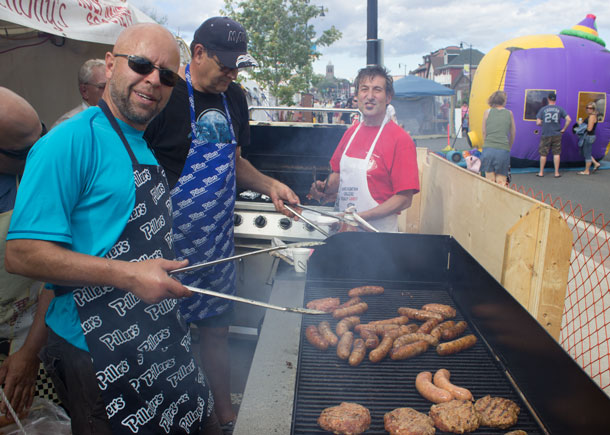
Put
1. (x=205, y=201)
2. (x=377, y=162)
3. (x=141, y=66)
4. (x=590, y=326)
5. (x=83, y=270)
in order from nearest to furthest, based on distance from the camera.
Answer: (x=83, y=270), (x=141, y=66), (x=205, y=201), (x=377, y=162), (x=590, y=326)

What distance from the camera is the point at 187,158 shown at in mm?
2613

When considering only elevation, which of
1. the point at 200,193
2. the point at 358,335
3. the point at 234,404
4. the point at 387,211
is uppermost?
the point at 200,193

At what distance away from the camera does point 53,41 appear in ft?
16.0

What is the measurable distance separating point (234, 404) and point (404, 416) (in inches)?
87.7

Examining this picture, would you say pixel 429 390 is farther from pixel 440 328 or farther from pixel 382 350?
pixel 440 328

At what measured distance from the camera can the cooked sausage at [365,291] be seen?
2871mm

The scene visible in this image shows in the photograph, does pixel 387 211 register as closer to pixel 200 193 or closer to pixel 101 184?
pixel 200 193

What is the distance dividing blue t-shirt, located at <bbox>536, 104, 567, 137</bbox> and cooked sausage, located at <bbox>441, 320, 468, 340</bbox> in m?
12.3

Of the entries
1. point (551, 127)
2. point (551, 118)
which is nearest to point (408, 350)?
point (551, 118)

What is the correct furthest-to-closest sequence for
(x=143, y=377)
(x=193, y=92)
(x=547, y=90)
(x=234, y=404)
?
(x=547, y=90), (x=234, y=404), (x=193, y=92), (x=143, y=377)

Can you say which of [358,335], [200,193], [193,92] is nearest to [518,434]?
[358,335]

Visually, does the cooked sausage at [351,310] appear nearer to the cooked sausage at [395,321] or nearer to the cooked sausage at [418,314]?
the cooked sausage at [395,321]

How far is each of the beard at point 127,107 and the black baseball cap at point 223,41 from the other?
0.97 meters

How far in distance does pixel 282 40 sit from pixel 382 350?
19.7m
